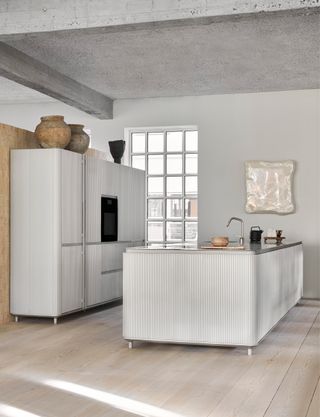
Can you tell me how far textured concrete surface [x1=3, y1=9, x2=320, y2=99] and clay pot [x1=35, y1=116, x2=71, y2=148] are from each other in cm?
81

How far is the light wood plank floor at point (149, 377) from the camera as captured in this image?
377 centimetres

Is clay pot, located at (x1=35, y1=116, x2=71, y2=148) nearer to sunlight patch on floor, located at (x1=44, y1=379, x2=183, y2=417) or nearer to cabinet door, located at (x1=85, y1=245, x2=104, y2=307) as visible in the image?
cabinet door, located at (x1=85, y1=245, x2=104, y2=307)

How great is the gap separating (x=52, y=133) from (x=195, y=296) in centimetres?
267

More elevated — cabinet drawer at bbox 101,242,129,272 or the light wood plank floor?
cabinet drawer at bbox 101,242,129,272

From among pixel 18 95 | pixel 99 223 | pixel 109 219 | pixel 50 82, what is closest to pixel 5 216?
pixel 99 223

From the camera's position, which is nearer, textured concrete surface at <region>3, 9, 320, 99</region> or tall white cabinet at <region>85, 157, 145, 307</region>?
textured concrete surface at <region>3, 9, 320, 99</region>

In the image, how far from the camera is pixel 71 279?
7.16 metres

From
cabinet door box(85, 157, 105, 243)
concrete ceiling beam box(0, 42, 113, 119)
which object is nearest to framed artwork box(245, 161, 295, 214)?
concrete ceiling beam box(0, 42, 113, 119)

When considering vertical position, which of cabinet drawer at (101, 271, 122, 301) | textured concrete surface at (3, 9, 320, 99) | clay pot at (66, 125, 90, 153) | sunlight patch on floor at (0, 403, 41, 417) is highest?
textured concrete surface at (3, 9, 320, 99)

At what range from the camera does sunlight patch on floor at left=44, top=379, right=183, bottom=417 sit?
12.0ft

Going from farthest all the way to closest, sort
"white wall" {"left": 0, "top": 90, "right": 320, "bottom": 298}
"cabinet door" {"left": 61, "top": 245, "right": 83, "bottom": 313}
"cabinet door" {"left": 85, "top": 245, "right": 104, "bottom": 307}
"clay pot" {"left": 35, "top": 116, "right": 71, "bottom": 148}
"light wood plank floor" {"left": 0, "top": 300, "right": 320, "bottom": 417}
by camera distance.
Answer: "white wall" {"left": 0, "top": 90, "right": 320, "bottom": 298} < "cabinet door" {"left": 85, "top": 245, "right": 104, "bottom": 307} < "clay pot" {"left": 35, "top": 116, "right": 71, "bottom": 148} < "cabinet door" {"left": 61, "top": 245, "right": 83, "bottom": 313} < "light wood plank floor" {"left": 0, "top": 300, "right": 320, "bottom": 417}

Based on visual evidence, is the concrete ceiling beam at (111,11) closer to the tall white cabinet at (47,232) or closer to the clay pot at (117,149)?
the tall white cabinet at (47,232)

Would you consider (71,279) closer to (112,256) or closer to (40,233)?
(40,233)

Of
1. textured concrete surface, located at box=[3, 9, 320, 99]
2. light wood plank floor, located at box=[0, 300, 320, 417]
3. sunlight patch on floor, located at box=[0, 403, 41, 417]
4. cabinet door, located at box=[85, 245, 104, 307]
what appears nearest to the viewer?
sunlight patch on floor, located at box=[0, 403, 41, 417]
